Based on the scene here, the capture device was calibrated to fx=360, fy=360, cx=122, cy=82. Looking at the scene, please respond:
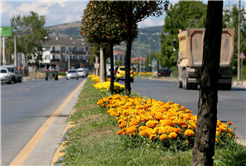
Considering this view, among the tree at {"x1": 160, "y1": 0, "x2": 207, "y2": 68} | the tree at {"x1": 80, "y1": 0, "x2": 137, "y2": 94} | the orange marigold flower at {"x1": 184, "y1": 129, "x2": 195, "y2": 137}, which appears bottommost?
the orange marigold flower at {"x1": 184, "y1": 129, "x2": 195, "y2": 137}

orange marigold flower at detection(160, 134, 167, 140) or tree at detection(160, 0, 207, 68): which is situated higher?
tree at detection(160, 0, 207, 68)

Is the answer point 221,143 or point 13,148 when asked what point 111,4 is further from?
point 221,143

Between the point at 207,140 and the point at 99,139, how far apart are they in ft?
8.79

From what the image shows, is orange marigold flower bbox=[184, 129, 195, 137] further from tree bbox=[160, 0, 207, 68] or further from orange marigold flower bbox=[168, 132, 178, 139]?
tree bbox=[160, 0, 207, 68]

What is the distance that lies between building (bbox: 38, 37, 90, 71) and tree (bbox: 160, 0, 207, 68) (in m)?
67.6

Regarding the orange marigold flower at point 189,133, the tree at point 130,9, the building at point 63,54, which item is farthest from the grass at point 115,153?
the building at point 63,54

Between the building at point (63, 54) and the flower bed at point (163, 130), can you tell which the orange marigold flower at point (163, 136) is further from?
the building at point (63, 54)

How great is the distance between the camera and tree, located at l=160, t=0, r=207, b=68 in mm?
61625

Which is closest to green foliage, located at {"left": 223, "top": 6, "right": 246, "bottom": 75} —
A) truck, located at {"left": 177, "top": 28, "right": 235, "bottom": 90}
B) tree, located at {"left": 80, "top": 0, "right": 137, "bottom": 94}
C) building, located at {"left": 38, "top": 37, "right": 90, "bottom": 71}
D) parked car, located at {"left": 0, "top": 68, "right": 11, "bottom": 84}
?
truck, located at {"left": 177, "top": 28, "right": 235, "bottom": 90}

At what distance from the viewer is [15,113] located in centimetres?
1215

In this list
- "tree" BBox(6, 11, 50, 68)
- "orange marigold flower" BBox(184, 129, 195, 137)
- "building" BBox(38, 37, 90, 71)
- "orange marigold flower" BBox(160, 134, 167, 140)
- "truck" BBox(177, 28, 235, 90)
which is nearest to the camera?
"orange marigold flower" BBox(160, 134, 167, 140)

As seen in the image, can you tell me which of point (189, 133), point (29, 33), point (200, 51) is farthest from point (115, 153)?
point (29, 33)

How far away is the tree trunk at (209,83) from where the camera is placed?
3654mm

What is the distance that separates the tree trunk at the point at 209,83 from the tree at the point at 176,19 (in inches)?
2280
